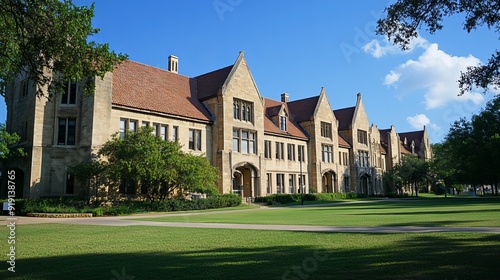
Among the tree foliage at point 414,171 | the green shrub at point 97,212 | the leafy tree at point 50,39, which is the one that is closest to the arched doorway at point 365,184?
the tree foliage at point 414,171

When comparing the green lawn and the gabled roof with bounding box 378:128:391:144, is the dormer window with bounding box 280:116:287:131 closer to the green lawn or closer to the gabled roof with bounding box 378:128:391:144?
the gabled roof with bounding box 378:128:391:144

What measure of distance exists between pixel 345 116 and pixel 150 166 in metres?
42.2

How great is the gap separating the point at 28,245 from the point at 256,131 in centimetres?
3347

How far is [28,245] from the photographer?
10562 mm

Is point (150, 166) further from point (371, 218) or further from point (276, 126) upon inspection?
point (276, 126)

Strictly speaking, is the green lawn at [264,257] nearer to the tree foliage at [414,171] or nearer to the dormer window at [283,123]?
the dormer window at [283,123]

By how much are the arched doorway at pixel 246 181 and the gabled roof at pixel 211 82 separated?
27.6ft

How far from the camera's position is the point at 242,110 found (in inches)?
1663

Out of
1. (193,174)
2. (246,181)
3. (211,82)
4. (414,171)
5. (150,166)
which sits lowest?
(246,181)

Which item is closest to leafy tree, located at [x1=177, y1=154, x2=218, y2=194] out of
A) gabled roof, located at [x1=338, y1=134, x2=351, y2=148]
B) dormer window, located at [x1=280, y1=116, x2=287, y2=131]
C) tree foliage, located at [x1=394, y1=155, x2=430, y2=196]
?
dormer window, located at [x1=280, y1=116, x2=287, y2=131]

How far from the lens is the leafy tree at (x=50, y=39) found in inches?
441

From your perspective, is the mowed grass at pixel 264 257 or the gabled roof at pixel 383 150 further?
the gabled roof at pixel 383 150

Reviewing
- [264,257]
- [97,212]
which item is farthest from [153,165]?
[264,257]
